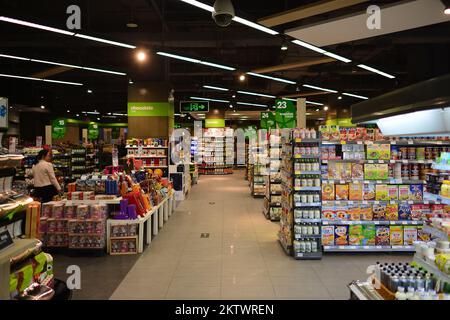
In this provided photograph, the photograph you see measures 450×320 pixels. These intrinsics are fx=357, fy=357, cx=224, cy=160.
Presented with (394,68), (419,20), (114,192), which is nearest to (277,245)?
(114,192)

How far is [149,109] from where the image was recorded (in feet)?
43.6

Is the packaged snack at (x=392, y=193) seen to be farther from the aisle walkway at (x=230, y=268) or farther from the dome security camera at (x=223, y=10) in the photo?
the dome security camera at (x=223, y=10)

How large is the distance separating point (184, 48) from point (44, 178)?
685cm

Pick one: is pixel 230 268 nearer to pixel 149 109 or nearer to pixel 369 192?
pixel 369 192

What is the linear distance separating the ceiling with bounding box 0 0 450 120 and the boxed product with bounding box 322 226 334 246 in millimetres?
3486

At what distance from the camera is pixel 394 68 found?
13391mm

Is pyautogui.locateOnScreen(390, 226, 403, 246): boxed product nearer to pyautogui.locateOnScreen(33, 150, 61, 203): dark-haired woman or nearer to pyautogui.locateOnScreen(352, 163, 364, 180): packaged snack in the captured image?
pyautogui.locateOnScreen(352, 163, 364, 180): packaged snack

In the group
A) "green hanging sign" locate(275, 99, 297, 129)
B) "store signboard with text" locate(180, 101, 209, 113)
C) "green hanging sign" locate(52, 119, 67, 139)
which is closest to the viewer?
"green hanging sign" locate(275, 99, 297, 129)

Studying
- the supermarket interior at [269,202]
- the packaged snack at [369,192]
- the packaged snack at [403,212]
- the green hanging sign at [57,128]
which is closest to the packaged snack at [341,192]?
the supermarket interior at [269,202]

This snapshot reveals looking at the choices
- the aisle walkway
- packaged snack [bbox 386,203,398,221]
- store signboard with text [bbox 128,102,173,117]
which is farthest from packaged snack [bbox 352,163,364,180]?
store signboard with text [bbox 128,102,173,117]

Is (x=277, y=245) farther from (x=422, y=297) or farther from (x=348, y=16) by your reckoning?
(x=422, y=297)

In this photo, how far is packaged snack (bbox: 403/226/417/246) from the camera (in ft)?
20.4

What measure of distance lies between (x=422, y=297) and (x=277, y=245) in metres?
4.67

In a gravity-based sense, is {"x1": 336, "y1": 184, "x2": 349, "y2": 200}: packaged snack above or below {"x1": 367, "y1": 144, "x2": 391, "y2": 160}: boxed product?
below
